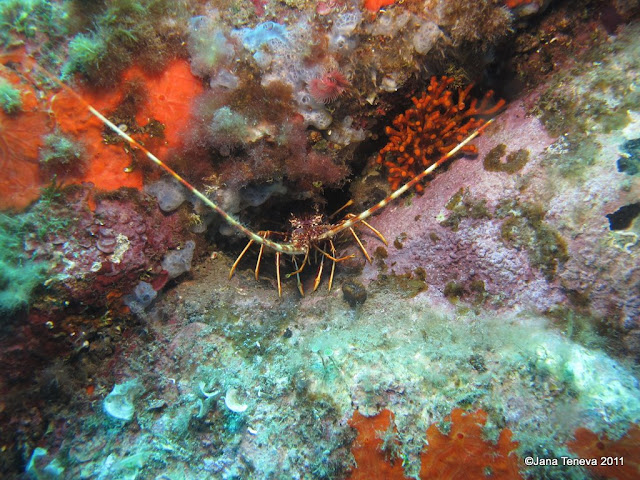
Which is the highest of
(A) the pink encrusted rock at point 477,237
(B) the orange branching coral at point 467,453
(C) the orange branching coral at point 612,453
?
(A) the pink encrusted rock at point 477,237

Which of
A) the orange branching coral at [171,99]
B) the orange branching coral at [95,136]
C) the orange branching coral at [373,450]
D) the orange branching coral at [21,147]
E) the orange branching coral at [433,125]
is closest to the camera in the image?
the orange branching coral at [373,450]

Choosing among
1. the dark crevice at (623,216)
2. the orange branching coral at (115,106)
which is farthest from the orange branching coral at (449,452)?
the orange branching coral at (115,106)

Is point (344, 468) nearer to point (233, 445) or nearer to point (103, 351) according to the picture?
point (233, 445)

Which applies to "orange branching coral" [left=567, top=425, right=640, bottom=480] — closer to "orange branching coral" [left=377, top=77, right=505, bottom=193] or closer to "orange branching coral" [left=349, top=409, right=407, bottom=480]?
"orange branching coral" [left=349, top=409, right=407, bottom=480]

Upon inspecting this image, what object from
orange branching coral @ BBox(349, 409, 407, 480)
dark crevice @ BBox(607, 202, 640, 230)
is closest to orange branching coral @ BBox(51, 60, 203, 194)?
orange branching coral @ BBox(349, 409, 407, 480)

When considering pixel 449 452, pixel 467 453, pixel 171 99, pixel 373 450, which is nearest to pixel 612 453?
pixel 467 453

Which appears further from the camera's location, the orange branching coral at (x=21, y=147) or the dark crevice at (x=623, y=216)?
the orange branching coral at (x=21, y=147)

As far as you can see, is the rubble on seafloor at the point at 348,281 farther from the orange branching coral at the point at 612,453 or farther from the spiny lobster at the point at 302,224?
the spiny lobster at the point at 302,224
